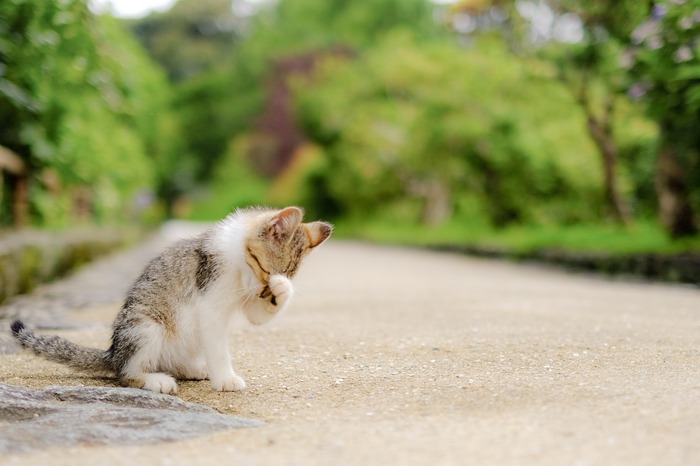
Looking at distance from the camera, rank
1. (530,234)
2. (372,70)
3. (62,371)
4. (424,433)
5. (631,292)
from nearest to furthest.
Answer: (424,433), (62,371), (631,292), (530,234), (372,70)

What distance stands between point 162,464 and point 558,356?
7.13 ft

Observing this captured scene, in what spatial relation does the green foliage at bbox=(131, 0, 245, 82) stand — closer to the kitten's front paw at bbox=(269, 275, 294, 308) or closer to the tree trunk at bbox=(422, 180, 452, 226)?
the tree trunk at bbox=(422, 180, 452, 226)

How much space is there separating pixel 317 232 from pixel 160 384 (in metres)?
0.93

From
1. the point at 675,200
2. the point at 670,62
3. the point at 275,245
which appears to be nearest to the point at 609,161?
the point at 675,200

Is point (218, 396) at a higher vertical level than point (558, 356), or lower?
lower

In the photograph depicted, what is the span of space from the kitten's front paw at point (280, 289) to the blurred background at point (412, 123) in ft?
4.93

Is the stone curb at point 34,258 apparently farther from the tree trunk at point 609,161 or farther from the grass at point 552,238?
the tree trunk at point 609,161

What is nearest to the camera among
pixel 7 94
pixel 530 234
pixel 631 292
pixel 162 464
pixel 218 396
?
pixel 162 464

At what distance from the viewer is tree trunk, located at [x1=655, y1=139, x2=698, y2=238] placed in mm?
9648

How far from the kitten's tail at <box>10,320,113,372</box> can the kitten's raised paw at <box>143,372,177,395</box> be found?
0.26 metres

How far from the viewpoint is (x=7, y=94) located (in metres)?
5.44

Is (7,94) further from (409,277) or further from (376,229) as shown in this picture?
(376,229)

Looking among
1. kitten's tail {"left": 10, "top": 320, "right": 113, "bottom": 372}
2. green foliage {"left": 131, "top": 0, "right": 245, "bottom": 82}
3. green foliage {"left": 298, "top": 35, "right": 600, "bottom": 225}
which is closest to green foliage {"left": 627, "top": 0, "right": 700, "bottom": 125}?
kitten's tail {"left": 10, "top": 320, "right": 113, "bottom": 372}

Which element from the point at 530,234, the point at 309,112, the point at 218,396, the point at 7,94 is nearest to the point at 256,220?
the point at 218,396
